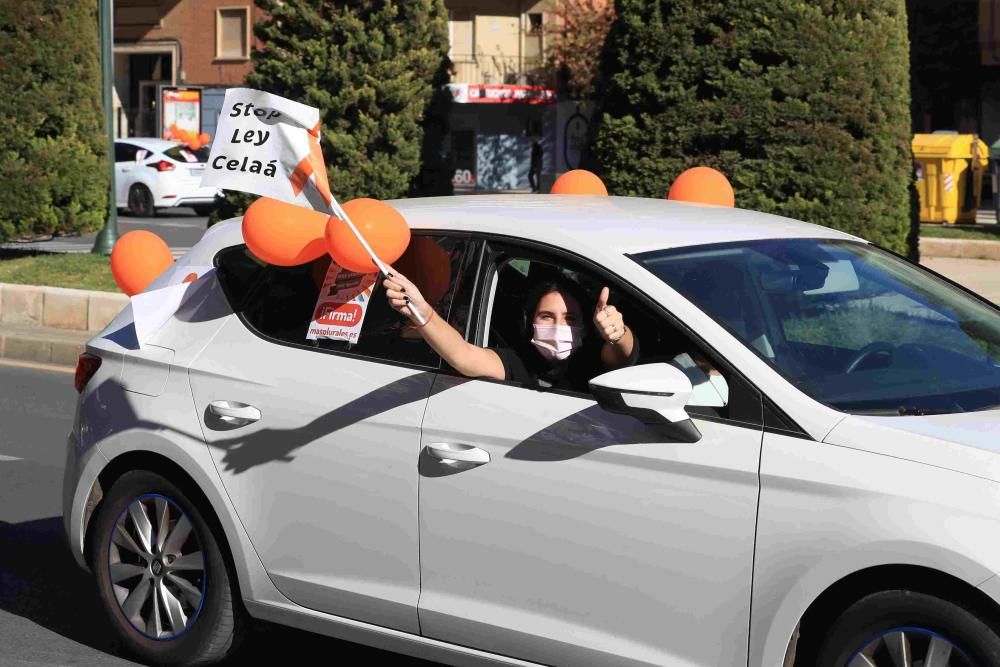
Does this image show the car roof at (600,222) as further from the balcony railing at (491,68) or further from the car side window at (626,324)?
the balcony railing at (491,68)

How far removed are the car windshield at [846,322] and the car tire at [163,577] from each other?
1.74 metres

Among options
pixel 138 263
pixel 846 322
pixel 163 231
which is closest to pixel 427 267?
pixel 846 322

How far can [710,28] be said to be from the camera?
36.8ft

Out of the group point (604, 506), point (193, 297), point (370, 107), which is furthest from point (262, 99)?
point (370, 107)

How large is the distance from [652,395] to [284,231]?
1.42 meters

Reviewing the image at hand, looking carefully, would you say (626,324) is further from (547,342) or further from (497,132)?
(497,132)

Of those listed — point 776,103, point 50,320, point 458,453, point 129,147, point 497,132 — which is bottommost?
point 50,320

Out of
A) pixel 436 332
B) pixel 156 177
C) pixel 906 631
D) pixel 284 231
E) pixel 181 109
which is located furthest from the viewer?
pixel 181 109

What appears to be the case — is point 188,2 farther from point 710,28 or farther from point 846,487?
point 846,487

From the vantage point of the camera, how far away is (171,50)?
53.5 m

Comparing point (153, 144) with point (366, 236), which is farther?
point (153, 144)

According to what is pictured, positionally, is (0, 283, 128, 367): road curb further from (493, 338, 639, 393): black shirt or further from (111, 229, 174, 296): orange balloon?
A: (493, 338, 639, 393): black shirt

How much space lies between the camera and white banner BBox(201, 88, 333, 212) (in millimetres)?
4660

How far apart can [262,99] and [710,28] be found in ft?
22.9
